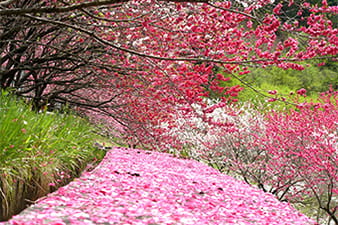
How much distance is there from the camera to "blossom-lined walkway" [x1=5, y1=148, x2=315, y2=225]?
323 cm

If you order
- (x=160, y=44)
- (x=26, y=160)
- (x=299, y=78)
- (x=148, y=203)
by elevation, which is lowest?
(x=148, y=203)

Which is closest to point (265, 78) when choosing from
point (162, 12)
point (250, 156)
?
point (250, 156)

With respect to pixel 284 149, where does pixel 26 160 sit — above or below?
below

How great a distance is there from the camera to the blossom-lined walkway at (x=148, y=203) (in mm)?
3227

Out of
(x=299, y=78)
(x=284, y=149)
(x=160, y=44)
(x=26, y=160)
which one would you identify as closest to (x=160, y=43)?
(x=160, y=44)

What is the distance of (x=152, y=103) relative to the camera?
773 cm

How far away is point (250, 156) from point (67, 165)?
7670 mm

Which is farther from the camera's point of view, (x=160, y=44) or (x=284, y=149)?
(x=284, y=149)

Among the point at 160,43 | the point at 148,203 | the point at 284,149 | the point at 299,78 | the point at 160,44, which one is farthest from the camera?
the point at 299,78

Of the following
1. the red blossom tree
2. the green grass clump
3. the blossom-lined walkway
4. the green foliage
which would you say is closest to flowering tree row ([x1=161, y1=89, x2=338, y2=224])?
the red blossom tree

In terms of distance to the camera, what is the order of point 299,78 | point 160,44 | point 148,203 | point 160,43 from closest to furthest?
point 148,203, point 160,44, point 160,43, point 299,78

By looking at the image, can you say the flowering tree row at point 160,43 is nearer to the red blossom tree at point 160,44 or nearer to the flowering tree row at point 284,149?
the red blossom tree at point 160,44

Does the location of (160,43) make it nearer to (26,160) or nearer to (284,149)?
(26,160)

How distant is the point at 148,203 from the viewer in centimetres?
399
